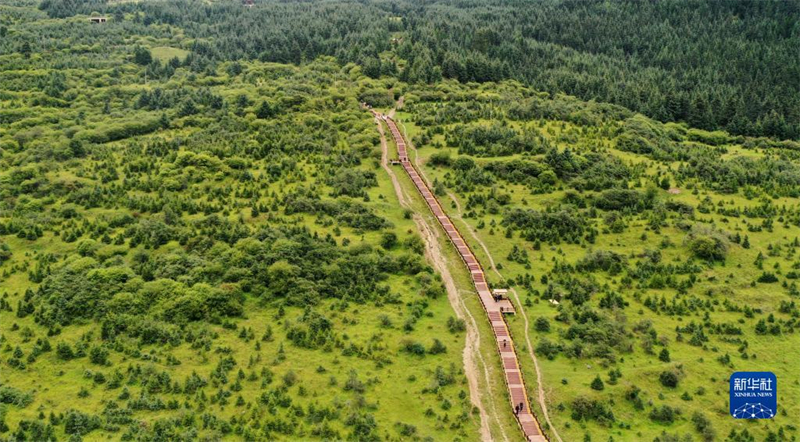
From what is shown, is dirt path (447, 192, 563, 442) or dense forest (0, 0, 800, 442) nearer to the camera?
dirt path (447, 192, 563, 442)

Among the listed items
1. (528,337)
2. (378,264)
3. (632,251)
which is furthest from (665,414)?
(378,264)

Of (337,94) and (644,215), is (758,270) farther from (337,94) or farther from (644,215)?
(337,94)

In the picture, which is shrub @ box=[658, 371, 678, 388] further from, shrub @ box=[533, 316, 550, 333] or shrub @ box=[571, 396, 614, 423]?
shrub @ box=[533, 316, 550, 333]

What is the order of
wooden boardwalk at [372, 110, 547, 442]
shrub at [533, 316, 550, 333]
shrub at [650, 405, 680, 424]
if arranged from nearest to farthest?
wooden boardwalk at [372, 110, 547, 442], shrub at [650, 405, 680, 424], shrub at [533, 316, 550, 333]

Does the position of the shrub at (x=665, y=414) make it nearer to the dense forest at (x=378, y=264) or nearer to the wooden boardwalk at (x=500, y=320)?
the dense forest at (x=378, y=264)

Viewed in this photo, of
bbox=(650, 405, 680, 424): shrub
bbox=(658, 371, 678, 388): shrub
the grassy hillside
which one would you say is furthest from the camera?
bbox=(658, 371, 678, 388): shrub

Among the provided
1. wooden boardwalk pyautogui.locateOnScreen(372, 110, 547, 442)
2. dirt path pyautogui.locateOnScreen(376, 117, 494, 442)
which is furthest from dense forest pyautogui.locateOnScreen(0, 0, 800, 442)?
wooden boardwalk pyautogui.locateOnScreen(372, 110, 547, 442)

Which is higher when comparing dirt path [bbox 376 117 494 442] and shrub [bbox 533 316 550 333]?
shrub [bbox 533 316 550 333]
